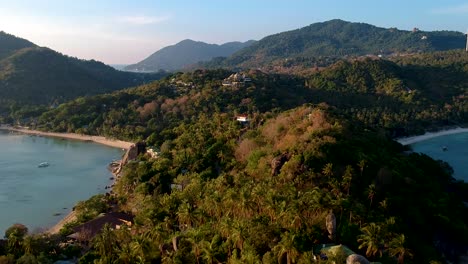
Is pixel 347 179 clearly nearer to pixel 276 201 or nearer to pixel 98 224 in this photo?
pixel 276 201

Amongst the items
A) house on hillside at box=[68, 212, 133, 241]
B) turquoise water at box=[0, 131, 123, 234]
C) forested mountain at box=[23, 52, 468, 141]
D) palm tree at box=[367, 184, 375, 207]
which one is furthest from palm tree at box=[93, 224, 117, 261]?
forested mountain at box=[23, 52, 468, 141]

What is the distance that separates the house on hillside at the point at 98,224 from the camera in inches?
1294

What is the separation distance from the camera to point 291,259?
23.3m

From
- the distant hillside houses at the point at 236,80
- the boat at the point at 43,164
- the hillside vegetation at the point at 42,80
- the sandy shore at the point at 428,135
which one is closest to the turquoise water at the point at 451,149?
the sandy shore at the point at 428,135

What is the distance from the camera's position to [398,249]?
25125 millimetres

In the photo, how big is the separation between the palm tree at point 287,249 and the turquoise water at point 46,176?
27893mm

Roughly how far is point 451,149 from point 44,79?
117 m

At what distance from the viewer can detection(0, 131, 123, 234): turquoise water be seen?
46594 millimetres

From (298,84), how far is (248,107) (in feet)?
114

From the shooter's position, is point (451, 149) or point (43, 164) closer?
point (43, 164)

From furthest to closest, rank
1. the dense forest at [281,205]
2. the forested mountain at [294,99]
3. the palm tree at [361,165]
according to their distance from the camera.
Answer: the forested mountain at [294,99] < the palm tree at [361,165] < the dense forest at [281,205]

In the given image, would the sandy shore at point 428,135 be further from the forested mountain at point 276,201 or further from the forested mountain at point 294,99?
the forested mountain at point 276,201

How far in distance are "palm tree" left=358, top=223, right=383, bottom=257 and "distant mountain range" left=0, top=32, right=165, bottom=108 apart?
115 m

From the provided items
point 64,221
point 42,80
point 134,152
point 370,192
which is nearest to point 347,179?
point 370,192
